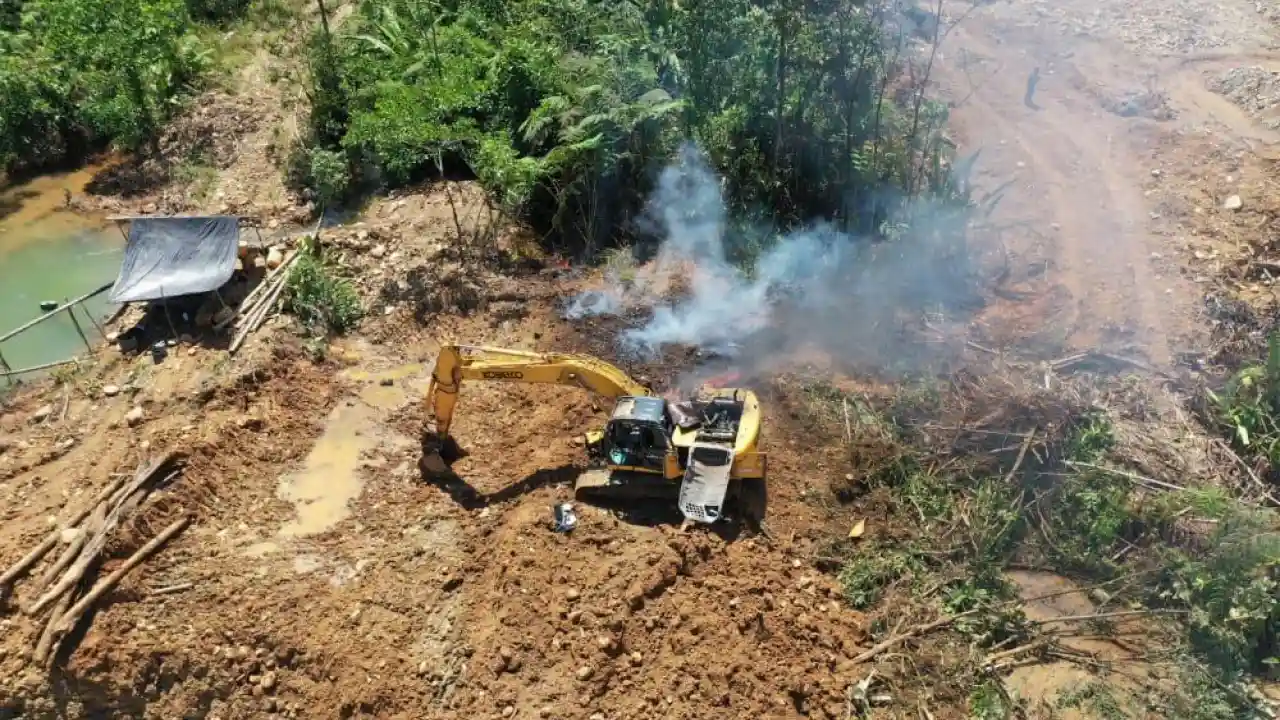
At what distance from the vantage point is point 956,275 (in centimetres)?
1695

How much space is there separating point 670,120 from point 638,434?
28.8ft

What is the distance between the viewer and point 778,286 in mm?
16859

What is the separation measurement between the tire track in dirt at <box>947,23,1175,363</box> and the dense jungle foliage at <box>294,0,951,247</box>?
1859 millimetres

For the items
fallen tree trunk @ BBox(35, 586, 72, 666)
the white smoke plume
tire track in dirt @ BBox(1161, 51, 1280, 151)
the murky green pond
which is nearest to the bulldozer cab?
the white smoke plume

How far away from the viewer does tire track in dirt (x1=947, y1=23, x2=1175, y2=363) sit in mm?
15570

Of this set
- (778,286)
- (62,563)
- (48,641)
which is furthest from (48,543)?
(778,286)

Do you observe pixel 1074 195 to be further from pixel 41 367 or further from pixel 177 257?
pixel 41 367

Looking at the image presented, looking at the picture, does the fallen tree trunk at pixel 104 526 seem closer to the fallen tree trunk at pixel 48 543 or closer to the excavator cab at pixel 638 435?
the fallen tree trunk at pixel 48 543

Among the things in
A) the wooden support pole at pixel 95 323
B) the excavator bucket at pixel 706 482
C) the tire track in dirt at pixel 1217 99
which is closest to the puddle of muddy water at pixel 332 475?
the excavator bucket at pixel 706 482

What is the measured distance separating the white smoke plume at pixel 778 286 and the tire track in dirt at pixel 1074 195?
1632 millimetres

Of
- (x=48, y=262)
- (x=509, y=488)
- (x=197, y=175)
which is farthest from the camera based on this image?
(x=197, y=175)

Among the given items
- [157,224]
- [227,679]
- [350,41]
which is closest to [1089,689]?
[227,679]

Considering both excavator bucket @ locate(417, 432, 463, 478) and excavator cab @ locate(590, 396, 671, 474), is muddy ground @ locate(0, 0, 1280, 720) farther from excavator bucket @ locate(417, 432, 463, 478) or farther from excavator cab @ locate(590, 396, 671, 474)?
excavator cab @ locate(590, 396, 671, 474)

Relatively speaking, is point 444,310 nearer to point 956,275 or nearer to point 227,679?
point 227,679
